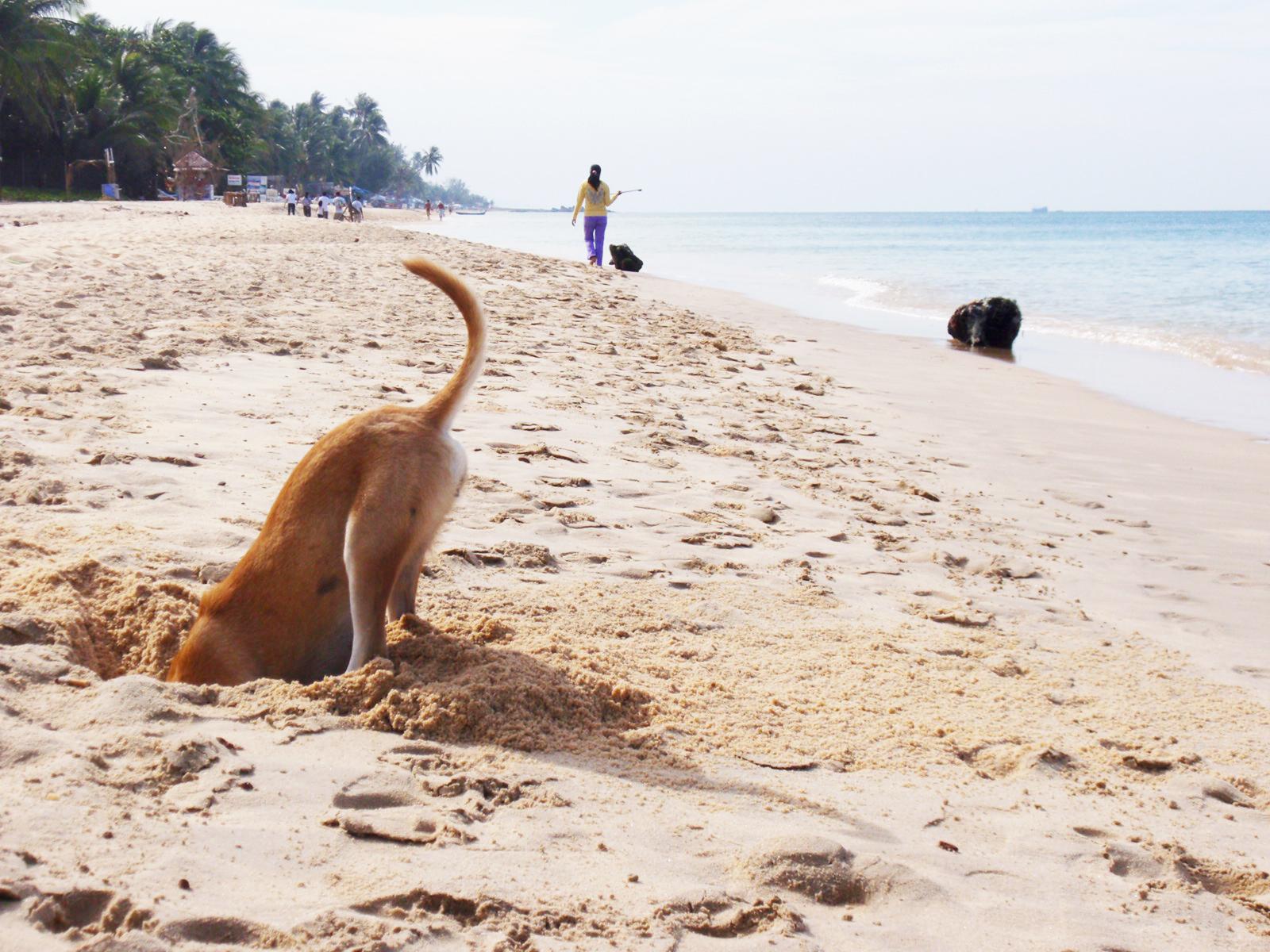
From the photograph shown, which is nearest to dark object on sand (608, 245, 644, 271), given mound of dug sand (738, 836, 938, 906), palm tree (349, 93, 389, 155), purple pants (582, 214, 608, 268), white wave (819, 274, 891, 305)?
purple pants (582, 214, 608, 268)

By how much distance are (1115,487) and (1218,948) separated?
492 centimetres

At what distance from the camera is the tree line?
134 feet

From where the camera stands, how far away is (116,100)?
48.6 m

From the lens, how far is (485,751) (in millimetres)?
2930

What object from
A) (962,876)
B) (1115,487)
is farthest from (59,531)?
(1115,487)

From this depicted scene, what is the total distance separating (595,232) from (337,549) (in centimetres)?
1851

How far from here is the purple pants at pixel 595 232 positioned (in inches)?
807

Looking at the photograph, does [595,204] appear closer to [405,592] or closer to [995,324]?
[995,324]

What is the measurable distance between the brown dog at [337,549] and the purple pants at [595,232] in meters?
17.4

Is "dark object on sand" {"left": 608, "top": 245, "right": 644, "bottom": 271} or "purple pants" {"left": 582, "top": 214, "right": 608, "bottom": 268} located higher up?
"purple pants" {"left": 582, "top": 214, "right": 608, "bottom": 268}

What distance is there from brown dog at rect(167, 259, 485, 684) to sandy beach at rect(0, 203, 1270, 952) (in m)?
0.21

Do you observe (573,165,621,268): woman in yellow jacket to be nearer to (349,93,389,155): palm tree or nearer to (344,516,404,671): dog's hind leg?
(344,516,404,671): dog's hind leg

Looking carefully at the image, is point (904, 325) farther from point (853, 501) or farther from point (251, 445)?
point (251, 445)

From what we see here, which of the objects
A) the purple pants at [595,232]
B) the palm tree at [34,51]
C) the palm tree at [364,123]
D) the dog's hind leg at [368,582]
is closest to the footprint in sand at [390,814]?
the dog's hind leg at [368,582]
